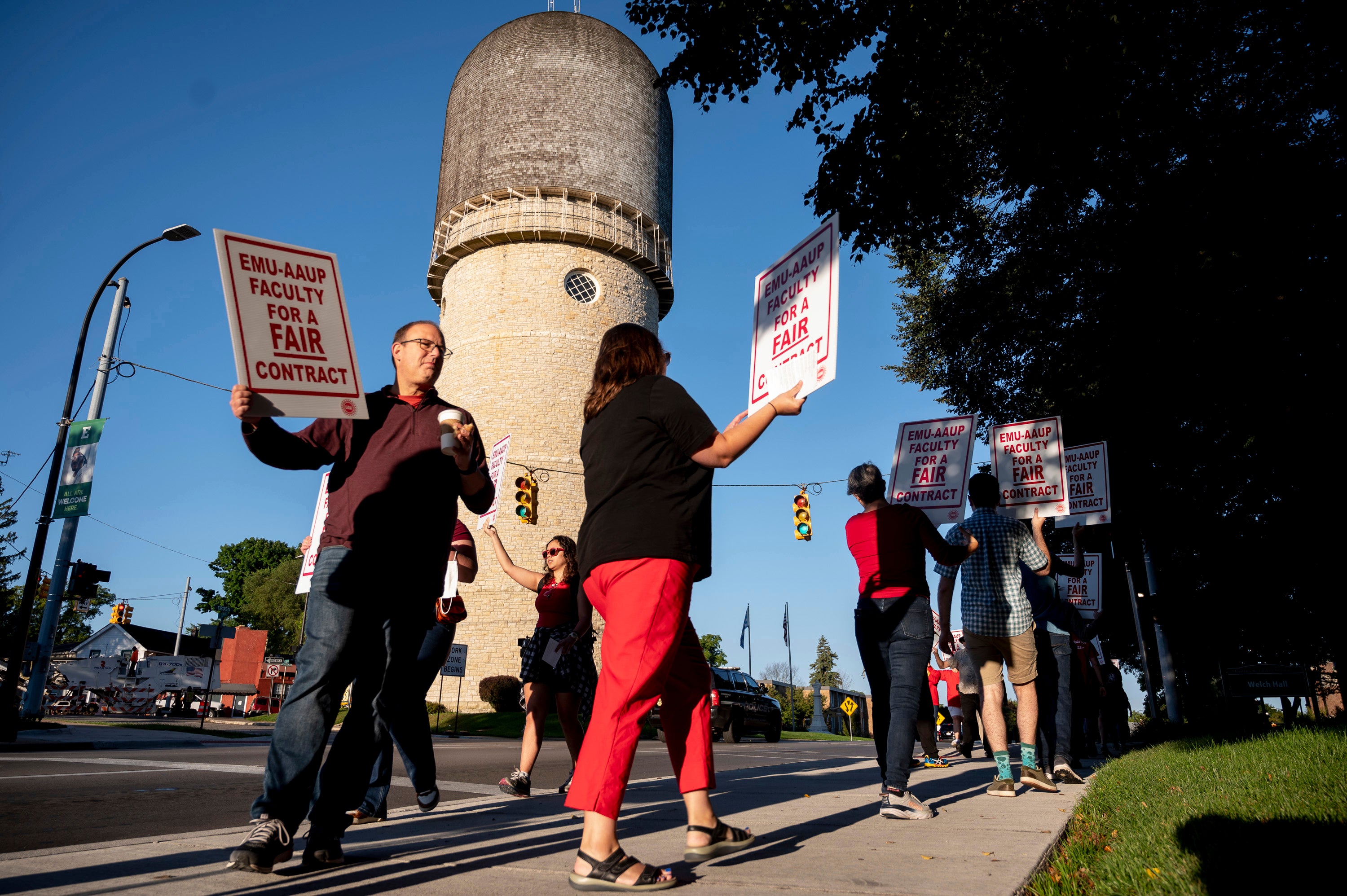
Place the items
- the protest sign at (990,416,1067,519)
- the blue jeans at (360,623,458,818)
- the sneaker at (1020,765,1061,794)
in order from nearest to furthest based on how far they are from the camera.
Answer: the blue jeans at (360,623,458,818) < the sneaker at (1020,765,1061,794) < the protest sign at (990,416,1067,519)

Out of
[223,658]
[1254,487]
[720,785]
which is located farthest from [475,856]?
[223,658]

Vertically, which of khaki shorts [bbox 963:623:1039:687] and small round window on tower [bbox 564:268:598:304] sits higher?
small round window on tower [bbox 564:268:598:304]

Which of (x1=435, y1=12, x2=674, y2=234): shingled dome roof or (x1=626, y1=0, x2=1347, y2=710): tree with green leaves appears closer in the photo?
(x1=626, y1=0, x2=1347, y2=710): tree with green leaves

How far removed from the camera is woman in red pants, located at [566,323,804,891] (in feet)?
9.12

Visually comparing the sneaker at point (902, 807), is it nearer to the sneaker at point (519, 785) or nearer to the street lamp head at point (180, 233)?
the sneaker at point (519, 785)

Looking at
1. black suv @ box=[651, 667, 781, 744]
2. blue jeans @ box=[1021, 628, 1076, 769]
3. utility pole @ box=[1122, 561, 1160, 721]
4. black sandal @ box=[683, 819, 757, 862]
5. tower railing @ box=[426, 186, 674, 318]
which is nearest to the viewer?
black sandal @ box=[683, 819, 757, 862]

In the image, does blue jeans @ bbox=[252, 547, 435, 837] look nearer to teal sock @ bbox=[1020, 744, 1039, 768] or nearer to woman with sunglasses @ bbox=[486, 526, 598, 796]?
woman with sunglasses @ bbox=[486, 526, 598, 796]

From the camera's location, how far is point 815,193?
11680 millimetres

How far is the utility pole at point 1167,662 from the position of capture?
2073 cm

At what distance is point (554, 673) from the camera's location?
602 centimetres

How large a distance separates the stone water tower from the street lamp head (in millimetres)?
12569

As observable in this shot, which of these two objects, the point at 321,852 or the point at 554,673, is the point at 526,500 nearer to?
the point at 554,673

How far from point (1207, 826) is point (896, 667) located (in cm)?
188

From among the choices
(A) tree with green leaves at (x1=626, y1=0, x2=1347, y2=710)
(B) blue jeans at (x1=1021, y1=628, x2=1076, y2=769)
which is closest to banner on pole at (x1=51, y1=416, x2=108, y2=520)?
(A) tree with green leaves at (x1=626, y1=0, x2=1347, y2=710)
